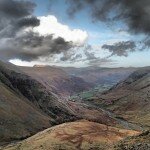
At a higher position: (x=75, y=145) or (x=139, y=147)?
(x=139, y=147)

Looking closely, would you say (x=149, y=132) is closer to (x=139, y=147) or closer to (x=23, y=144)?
(x=139, y=147)

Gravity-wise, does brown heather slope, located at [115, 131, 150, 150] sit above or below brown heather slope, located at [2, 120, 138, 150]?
above

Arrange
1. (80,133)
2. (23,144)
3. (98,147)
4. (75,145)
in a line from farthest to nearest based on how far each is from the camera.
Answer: (80,133)
(23,144)
(75,145)
(98,147)

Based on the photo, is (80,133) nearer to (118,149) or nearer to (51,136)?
(51,136)

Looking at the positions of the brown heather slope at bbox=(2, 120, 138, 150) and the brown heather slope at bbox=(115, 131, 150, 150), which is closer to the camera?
the brown heather slope at bbox=(115, 131, 150, 150)

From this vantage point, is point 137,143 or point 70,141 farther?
point 70,141

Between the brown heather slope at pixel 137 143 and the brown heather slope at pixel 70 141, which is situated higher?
the brown heather slope at pixel 137 143

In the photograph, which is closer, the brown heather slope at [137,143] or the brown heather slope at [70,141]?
the brown heather slope at [137,143]

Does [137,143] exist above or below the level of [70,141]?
above

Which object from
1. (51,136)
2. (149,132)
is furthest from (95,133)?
(149,132)

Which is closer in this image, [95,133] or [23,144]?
[23,144]

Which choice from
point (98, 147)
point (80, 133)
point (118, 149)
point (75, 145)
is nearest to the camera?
point (118, 149)
